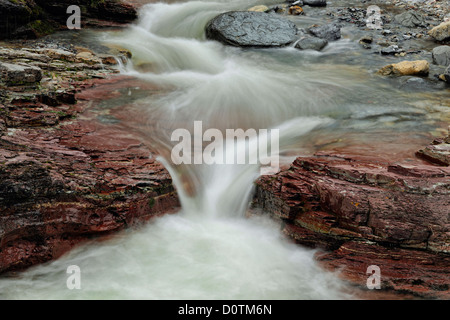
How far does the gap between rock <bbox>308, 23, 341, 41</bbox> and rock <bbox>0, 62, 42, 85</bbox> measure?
9.64 metres

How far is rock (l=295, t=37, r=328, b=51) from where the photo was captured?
39.4 feet

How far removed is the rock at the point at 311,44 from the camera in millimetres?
12000

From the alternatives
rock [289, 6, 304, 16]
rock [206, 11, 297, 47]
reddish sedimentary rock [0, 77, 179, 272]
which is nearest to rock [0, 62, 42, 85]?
reddish sedimentary rock [0, 77, 179, 272]

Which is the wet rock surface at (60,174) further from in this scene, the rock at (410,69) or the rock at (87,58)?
the rock at (410,69)

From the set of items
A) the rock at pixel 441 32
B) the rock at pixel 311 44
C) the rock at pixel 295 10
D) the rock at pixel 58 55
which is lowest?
the rock at pixel 58 55

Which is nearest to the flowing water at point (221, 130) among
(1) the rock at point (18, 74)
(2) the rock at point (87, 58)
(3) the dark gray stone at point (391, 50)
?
(2) the rock at point (87, 58)

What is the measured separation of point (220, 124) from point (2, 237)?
442cm

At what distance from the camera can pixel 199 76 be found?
9914 millimetres

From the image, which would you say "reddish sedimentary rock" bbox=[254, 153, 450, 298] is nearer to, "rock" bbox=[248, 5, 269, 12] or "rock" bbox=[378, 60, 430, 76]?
"rock" bbox=[378, 60, 430, 76]

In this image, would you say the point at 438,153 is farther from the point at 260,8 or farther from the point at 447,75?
the point at 260,8

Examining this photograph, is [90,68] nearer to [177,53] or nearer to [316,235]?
[177,53]

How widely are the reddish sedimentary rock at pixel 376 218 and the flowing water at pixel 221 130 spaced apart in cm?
36

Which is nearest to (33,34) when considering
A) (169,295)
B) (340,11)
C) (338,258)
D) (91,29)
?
(91,29)

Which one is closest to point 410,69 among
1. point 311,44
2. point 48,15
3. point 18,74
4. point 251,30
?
point 311,44
